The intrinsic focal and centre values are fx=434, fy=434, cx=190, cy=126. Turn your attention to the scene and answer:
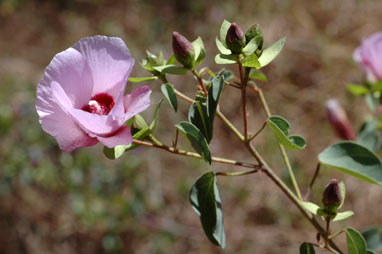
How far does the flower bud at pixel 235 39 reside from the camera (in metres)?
0.82

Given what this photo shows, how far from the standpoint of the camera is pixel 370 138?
1.29 m

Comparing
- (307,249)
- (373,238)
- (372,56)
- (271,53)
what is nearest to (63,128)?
(271,53)

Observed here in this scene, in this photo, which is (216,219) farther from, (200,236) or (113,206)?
(200,236)

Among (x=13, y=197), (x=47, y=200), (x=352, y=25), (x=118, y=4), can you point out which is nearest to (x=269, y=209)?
(x=47, y=200)

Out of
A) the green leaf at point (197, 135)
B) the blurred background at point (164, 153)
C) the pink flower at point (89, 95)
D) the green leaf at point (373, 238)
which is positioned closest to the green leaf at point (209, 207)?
the green leaf at point (197, 135)

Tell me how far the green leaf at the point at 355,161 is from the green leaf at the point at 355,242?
12cm

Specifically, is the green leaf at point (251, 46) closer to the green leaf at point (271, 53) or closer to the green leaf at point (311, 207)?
the green leaf at point (271, 53)

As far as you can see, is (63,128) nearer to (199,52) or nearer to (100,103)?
(100,103)

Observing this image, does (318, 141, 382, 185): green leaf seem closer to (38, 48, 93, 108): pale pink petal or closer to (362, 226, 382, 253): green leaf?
(362, 226, 382, 253): green leaf

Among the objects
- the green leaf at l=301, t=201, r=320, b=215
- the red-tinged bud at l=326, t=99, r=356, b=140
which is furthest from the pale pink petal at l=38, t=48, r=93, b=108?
the red-tinged bud at l=326, t=99, r=356, b=140

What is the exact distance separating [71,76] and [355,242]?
0.66 m

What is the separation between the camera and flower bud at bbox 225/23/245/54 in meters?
0.82

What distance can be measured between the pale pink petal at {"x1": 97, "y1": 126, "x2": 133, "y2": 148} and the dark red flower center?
9 cm

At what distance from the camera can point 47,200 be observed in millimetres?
2730
